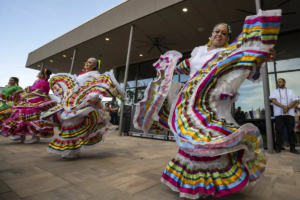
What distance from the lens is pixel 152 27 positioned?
670 centimetres

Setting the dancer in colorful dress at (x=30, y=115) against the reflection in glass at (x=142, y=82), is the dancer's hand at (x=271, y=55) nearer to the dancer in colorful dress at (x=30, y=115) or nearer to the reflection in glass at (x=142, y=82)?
the dancer in colorful dress at (x=30, y=115)

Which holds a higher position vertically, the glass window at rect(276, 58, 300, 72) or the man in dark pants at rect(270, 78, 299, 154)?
the glass window at rect(276, 58, 300, 72)

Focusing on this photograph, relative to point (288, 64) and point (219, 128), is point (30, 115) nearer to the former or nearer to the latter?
point (219, 128)

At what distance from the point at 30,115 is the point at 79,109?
2.01 metres

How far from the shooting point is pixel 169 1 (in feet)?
17.6

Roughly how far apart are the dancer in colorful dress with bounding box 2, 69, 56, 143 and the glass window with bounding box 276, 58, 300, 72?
8.15 metres

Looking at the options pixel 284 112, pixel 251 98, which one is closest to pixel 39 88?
pixel 284 112

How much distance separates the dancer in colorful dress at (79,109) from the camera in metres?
2.36

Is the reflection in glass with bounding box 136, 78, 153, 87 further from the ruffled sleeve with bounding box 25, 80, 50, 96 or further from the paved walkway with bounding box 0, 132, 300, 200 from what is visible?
the paved walkway with bounding box 0, 132, 300, 200

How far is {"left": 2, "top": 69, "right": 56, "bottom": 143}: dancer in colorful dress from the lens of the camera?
11.8 feet

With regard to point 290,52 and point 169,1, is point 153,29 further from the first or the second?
point 290,52

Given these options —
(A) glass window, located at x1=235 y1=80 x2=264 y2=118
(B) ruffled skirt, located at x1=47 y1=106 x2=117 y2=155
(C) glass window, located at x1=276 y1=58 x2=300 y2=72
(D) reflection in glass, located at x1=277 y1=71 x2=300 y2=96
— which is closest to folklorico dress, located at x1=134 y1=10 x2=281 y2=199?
(B) ruffled skirt, located at x1=47 y1=106 x2=117 y2=155

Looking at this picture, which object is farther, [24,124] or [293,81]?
[293,81]

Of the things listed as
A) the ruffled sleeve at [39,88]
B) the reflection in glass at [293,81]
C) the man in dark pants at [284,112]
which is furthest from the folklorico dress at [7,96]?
the reflection in glass at [293,81]
